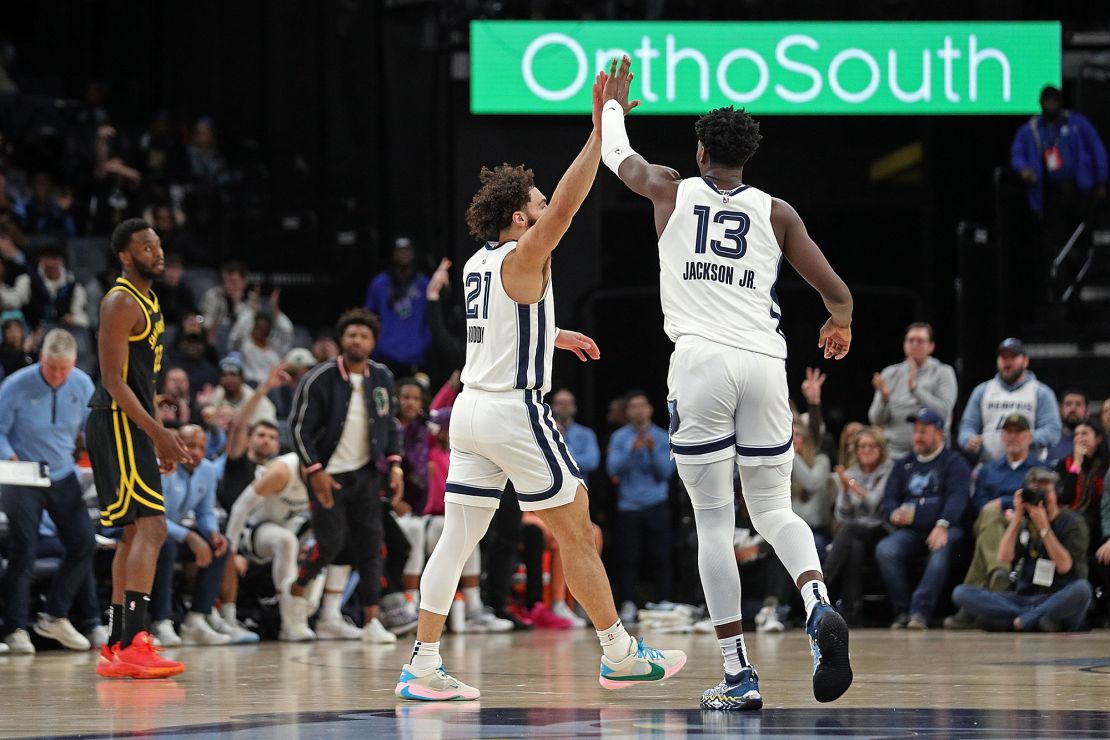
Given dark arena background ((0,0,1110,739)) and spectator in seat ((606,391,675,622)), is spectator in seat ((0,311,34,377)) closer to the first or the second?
dark arena background ((0,0,1110,739))

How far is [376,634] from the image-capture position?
9.87m

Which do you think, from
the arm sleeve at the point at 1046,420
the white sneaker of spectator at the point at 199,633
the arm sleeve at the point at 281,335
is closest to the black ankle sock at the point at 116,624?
the white sneaker of spectator at the point at 199,633

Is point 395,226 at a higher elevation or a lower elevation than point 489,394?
higher

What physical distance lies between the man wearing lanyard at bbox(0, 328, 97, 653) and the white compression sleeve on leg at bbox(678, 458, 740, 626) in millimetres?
5126

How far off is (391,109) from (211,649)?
877 centimetres

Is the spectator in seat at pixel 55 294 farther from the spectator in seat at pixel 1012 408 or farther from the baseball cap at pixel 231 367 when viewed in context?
the spectator in seat at pixel 1012 408

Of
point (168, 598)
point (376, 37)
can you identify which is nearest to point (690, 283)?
point (168, 598)

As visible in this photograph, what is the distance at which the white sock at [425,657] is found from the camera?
582cm

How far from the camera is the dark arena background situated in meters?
9.38

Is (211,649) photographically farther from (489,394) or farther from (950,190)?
(950,190)

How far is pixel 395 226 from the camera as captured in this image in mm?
16828

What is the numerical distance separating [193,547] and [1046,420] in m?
6.07

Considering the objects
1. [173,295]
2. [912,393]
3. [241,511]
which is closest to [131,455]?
[241,511]

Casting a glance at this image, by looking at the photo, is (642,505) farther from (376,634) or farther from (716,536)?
(716,536)
